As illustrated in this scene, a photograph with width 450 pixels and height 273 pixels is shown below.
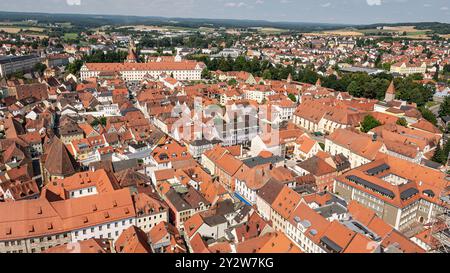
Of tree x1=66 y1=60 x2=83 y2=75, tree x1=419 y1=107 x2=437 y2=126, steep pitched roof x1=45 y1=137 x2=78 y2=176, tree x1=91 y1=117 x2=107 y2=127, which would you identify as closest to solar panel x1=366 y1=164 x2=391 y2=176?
tree x1=419 y1=107 x2=437 y2=126

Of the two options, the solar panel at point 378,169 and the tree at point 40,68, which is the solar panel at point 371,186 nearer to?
the solar panel at point 378,169

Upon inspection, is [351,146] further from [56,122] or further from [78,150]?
[56,122]

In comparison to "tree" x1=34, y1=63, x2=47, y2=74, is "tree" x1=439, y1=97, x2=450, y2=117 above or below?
below

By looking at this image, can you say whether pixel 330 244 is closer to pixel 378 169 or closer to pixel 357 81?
pixel 378 169

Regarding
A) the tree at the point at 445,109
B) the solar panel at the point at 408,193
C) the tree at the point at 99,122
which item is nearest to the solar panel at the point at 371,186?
the solar panel at the point at 408,193

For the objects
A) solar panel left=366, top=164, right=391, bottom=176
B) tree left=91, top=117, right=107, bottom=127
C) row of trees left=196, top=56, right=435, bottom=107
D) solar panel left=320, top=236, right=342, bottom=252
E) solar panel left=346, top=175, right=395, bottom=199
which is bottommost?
solar panel left=320, top=236, right=342, bottom=252

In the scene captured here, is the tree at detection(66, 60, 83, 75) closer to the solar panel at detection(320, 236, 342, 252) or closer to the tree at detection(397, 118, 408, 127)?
the tree at detection(397, 118, 408, 127)
